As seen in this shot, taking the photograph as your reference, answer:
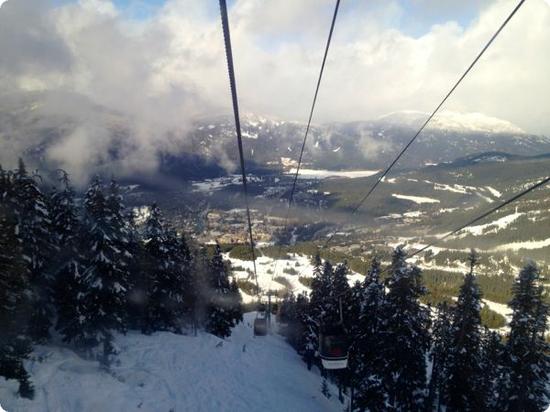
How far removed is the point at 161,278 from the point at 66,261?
40.7ft

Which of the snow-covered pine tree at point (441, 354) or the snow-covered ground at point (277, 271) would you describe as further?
the snow-covered ground at point (277, 271)

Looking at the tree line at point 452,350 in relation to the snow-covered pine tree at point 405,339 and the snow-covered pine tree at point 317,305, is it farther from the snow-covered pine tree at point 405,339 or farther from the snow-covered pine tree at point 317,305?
the snow-covered pine tree at point 317,305

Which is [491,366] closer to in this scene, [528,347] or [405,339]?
[528,347]

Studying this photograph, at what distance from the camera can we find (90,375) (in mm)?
22750

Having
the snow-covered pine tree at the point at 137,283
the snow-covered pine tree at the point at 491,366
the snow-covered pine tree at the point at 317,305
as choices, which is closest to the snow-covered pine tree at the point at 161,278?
the snow-covered pine tree at the point at 137,283

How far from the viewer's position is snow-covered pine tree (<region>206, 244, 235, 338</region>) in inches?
1909

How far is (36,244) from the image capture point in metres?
25.8

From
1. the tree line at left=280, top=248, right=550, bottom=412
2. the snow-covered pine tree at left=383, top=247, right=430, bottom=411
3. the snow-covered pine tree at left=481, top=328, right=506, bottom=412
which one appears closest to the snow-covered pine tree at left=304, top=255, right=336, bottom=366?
the tree line at left=280, top=248, right=550, bottom=412

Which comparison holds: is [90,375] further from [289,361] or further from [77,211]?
[289,361]

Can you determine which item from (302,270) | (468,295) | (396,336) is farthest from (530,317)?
(302,270)

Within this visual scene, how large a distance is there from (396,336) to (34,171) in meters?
26.0

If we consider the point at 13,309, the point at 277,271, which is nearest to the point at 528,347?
the point at 13,309

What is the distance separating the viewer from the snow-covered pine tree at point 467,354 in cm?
2806

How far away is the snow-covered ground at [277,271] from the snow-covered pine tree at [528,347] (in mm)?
98379
